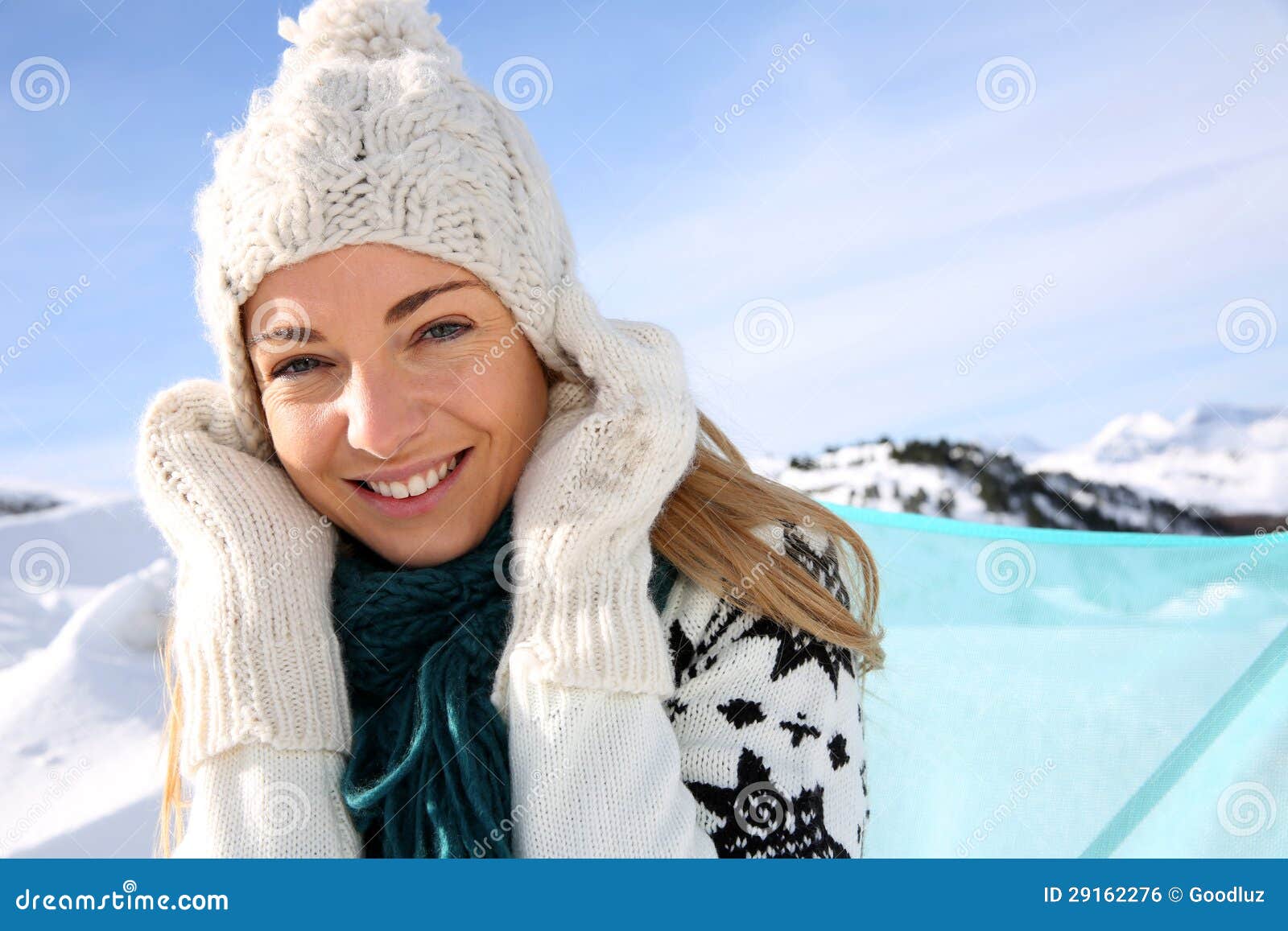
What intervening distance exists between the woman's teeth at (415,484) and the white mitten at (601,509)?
14 cm

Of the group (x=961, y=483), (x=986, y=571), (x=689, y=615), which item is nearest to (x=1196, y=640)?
(x=986, y=571)

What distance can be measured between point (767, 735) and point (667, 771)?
194mm

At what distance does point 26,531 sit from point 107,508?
422 mm

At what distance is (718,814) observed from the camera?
1.78 meters

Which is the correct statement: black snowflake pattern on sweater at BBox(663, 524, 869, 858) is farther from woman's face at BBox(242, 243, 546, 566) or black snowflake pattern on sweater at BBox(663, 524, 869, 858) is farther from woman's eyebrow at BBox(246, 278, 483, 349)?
woman's eyebrow at BBox(246, 278, 483, 349)

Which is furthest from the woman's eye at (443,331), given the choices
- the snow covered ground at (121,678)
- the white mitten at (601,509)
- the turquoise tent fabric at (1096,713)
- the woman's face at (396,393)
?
the turquoise tent fabric at (1096,713)

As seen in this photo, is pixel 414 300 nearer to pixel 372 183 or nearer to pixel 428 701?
pixel 372 183

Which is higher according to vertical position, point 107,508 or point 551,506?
point 107,508

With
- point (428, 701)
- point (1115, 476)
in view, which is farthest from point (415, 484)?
point (1115, 476)

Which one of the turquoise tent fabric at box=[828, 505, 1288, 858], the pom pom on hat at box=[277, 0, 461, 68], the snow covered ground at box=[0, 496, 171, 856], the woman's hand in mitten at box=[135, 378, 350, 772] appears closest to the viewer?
the woman's hand in mitten at box=[135, 378, 350, 772]

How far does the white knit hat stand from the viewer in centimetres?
190

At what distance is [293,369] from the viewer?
198 cm

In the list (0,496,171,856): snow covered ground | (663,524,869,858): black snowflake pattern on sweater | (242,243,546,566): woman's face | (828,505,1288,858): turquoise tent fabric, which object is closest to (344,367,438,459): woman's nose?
(242,243,546,566): woman's face
